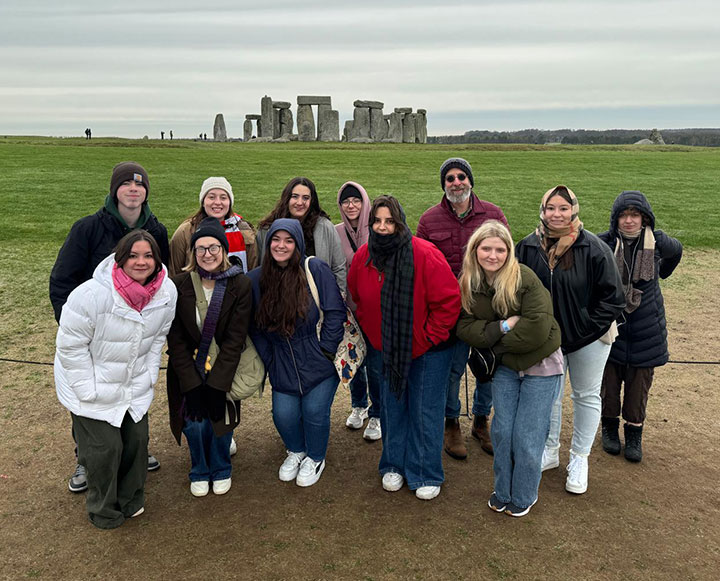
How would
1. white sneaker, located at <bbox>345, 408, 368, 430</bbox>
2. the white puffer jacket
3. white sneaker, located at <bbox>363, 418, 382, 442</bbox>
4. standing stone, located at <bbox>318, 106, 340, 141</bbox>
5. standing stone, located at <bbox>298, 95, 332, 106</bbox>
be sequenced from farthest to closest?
standing stone, located at <bbox>298, 95, 332, 106</bbox> → standing stone, located at <bbox>318, 106, 340, 141</bbox> → white sneaker, located at <bbox>345, 408, 368, 430</bbox> → white sneaker, located at <bbox>363, 418, 382, 442</bbox> → the white puffer jacket

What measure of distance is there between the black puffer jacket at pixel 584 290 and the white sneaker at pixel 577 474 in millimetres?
985

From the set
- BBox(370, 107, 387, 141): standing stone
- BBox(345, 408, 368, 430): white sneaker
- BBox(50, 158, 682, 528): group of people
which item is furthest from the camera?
BBox(370, 107, 387, 141): standing stone

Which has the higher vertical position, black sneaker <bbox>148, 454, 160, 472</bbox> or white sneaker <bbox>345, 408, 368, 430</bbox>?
white sneaker <bbox>345, 408, 368, 430</bbox>

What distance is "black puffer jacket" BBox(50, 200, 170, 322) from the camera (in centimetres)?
458

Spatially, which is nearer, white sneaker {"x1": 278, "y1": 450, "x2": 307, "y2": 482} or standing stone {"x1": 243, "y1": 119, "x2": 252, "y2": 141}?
white sneaker {"x1": 278, "y1": 450, "x2": 307, "y2": 482}

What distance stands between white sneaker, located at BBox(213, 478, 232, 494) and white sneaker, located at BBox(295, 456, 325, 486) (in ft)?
1.80

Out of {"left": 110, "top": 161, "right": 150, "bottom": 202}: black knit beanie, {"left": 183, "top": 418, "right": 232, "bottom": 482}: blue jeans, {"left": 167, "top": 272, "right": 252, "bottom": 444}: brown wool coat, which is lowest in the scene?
{"left": 183, "top": 418, "right": 232, "bottom": 482}: blue jeans

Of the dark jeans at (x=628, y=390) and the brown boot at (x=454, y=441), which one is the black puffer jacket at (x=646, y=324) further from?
the brown boot at (x=454, y=441)

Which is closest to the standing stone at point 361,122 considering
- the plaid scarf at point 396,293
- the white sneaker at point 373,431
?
the white sneaker at point 373,431

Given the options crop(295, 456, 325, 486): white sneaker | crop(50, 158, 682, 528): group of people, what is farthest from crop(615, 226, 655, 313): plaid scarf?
crop(295, 456, 325, 486): white sneaker

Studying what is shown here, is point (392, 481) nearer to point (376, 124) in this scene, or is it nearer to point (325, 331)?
point (325, 331)

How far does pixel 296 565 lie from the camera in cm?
401

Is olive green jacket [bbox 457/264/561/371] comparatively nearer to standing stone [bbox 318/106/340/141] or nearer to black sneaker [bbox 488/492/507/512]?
black sneaker [bbox 488/492/507/512]

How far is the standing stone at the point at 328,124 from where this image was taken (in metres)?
48.3
